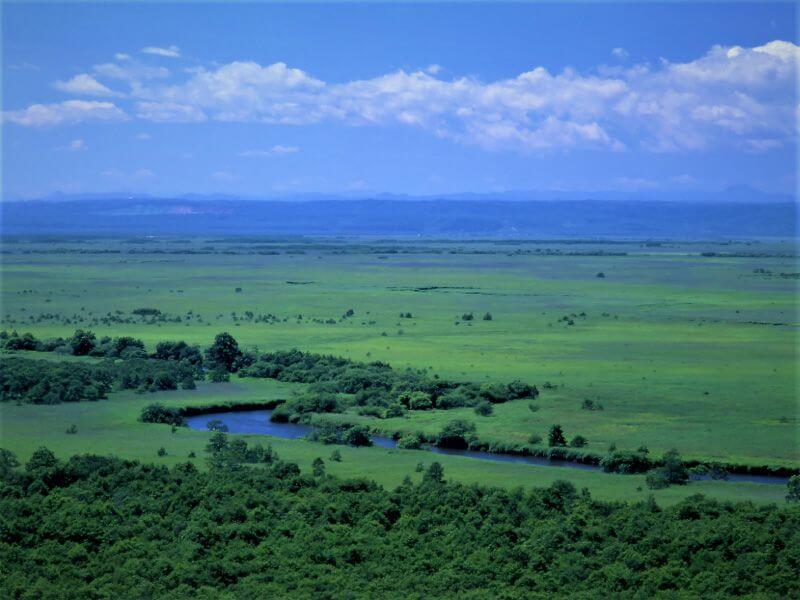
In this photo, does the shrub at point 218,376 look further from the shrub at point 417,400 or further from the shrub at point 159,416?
the shrub at point 417,400

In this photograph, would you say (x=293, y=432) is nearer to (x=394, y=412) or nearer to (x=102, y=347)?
(x=394, y=412)

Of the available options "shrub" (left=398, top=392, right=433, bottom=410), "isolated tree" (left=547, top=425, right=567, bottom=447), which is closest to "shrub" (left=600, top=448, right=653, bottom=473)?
"isolated tree" (left=547, top=425, right=567, bottom=447)

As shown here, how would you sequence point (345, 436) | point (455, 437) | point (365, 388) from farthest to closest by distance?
point (365, 388) < point (455, 437) < point (345, 436)

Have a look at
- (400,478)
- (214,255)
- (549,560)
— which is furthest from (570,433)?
(214,255)

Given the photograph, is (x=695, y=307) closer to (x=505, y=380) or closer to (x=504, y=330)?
(x=504, y=330)

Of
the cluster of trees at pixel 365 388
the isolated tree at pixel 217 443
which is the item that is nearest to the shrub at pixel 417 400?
the cluster of trees at pixel 365 388

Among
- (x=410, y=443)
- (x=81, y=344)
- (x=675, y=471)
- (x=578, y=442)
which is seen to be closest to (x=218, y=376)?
(x=81, y=344)

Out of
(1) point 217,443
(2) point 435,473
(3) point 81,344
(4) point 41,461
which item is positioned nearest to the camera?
(2) point 435,473
